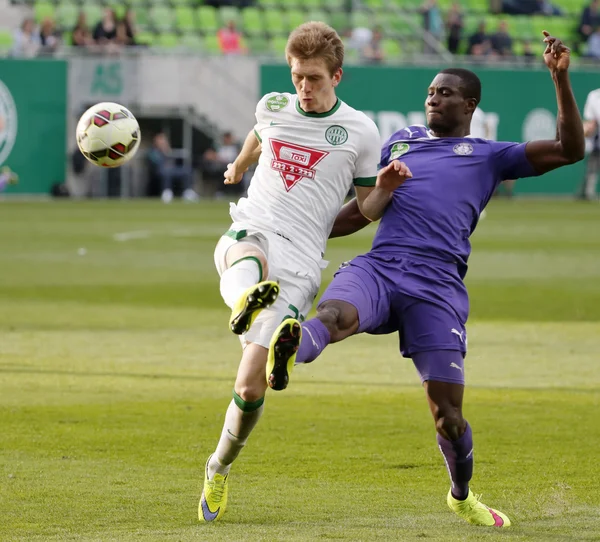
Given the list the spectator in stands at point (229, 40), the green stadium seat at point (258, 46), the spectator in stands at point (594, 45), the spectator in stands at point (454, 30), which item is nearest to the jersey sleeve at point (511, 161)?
the spectator in stands at point (229, 40)

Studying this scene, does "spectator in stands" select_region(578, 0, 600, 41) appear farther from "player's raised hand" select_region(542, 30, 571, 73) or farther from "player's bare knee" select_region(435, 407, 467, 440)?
"player's bare knee" select_region(435, 407, 467, 440)

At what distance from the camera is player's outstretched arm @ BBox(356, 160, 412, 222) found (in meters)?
5.78

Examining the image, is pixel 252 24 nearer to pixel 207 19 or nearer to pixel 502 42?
pixel 207 19

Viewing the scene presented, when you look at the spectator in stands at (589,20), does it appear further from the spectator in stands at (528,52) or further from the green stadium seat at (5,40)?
the green stadium seat at (5,40)

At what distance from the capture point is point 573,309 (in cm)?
1448

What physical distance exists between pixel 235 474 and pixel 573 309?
27.2 feet

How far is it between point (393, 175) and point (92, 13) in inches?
1222

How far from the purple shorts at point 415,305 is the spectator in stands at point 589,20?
34.3 m

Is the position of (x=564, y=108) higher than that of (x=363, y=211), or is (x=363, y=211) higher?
(x=564, y=108)

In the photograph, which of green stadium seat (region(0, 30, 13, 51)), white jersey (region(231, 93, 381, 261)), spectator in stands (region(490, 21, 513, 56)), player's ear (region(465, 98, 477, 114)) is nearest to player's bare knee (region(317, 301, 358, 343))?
white jersey (region(231, 93, 381, 261))

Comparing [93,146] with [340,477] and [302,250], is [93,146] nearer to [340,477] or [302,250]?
[302,250]

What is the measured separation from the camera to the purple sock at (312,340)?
539 centimetres

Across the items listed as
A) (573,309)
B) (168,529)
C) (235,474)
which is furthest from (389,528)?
(573,309)

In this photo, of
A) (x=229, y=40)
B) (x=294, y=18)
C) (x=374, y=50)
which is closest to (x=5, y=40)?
(x=229, y=40)
